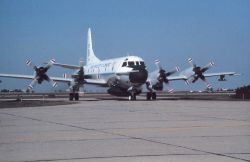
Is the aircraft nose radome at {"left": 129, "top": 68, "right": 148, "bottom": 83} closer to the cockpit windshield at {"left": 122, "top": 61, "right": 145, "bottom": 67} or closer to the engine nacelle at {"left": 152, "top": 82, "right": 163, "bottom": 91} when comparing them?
the cockpit windshield at {"left": 122, "top": 61, "right": 145, "bottom": 67}

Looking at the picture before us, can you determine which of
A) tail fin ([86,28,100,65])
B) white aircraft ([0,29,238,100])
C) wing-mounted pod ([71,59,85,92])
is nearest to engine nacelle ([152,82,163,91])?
white aircraft ([0,29,238,100])

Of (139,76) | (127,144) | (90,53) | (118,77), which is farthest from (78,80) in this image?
(127,144)

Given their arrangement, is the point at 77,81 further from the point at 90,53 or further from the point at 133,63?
the point at 90,53

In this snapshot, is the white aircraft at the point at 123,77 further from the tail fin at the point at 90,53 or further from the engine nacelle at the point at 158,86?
the tail fin at the point at 90,53

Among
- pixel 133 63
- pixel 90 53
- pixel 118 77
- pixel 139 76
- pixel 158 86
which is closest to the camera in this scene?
pixel 139 76

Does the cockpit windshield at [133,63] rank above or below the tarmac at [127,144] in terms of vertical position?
above

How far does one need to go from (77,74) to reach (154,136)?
3597 cm

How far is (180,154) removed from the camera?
28.9 feet

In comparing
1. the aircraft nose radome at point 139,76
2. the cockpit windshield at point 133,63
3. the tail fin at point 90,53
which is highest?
the tail fin at point 90,53

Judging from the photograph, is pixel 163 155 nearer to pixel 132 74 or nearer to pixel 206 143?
pixel 206 143

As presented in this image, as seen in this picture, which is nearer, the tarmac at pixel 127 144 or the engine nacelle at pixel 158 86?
the tarmac at pixel 127 144

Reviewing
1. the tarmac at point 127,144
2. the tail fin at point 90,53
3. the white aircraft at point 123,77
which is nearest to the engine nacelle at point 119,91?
the white aircraft at point 123,77

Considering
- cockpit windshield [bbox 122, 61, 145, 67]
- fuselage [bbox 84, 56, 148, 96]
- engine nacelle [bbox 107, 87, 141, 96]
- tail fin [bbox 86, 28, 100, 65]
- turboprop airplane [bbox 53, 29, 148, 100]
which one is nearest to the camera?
fuselage [bbox 84, 56, 148, 96]

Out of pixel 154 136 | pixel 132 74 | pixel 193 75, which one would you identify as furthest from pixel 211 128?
pixel 193 75
